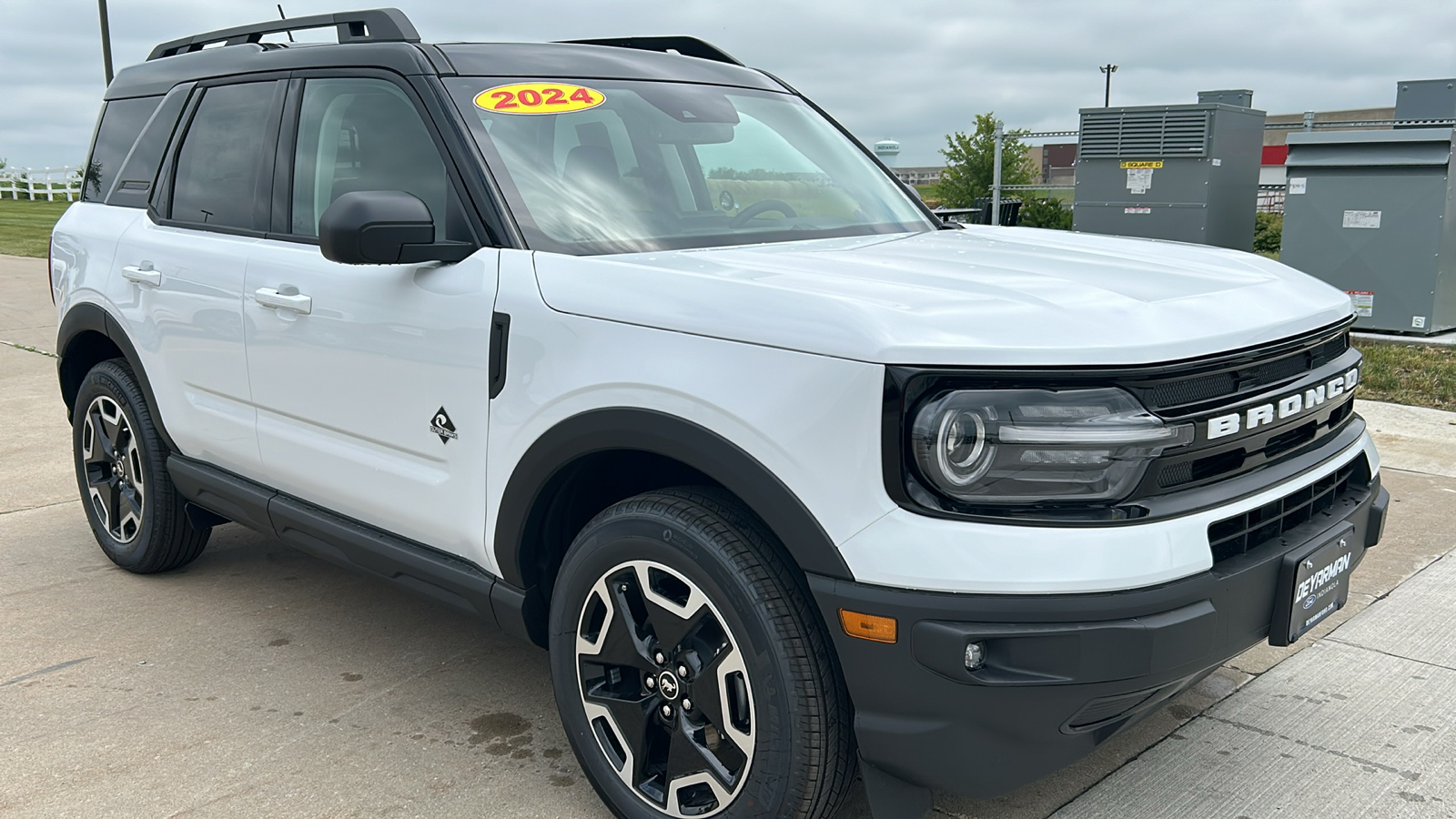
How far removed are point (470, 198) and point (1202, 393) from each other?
173 centimetres

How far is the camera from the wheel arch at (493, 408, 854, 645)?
2258 mm

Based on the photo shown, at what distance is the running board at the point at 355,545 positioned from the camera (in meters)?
2.97

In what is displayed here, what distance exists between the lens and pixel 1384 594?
4168 millimetres

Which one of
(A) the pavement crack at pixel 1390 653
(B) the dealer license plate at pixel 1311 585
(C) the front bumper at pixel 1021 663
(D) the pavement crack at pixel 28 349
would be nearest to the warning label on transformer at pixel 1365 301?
(A) the pavement crack at pixel 1390 653

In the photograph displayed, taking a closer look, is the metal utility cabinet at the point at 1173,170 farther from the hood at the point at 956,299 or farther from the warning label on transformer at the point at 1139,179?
the hood at the point at 956,299

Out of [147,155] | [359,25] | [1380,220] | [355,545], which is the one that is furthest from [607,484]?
[1380,220]

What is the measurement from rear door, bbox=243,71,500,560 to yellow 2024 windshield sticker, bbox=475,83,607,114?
174 millimetres

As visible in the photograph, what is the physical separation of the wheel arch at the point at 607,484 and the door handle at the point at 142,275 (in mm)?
1850

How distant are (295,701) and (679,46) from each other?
7.95 feet

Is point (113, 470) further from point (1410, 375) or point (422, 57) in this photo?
point (1410, 375)

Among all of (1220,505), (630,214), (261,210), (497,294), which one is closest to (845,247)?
(630,214)

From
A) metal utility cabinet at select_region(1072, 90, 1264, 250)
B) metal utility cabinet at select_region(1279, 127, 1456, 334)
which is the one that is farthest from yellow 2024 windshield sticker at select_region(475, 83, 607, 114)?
metal utility cabinet at select_region(1072, 90, 1264, 250)

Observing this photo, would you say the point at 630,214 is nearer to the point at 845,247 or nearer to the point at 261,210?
the point at 845,247

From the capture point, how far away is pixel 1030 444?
209 cm
